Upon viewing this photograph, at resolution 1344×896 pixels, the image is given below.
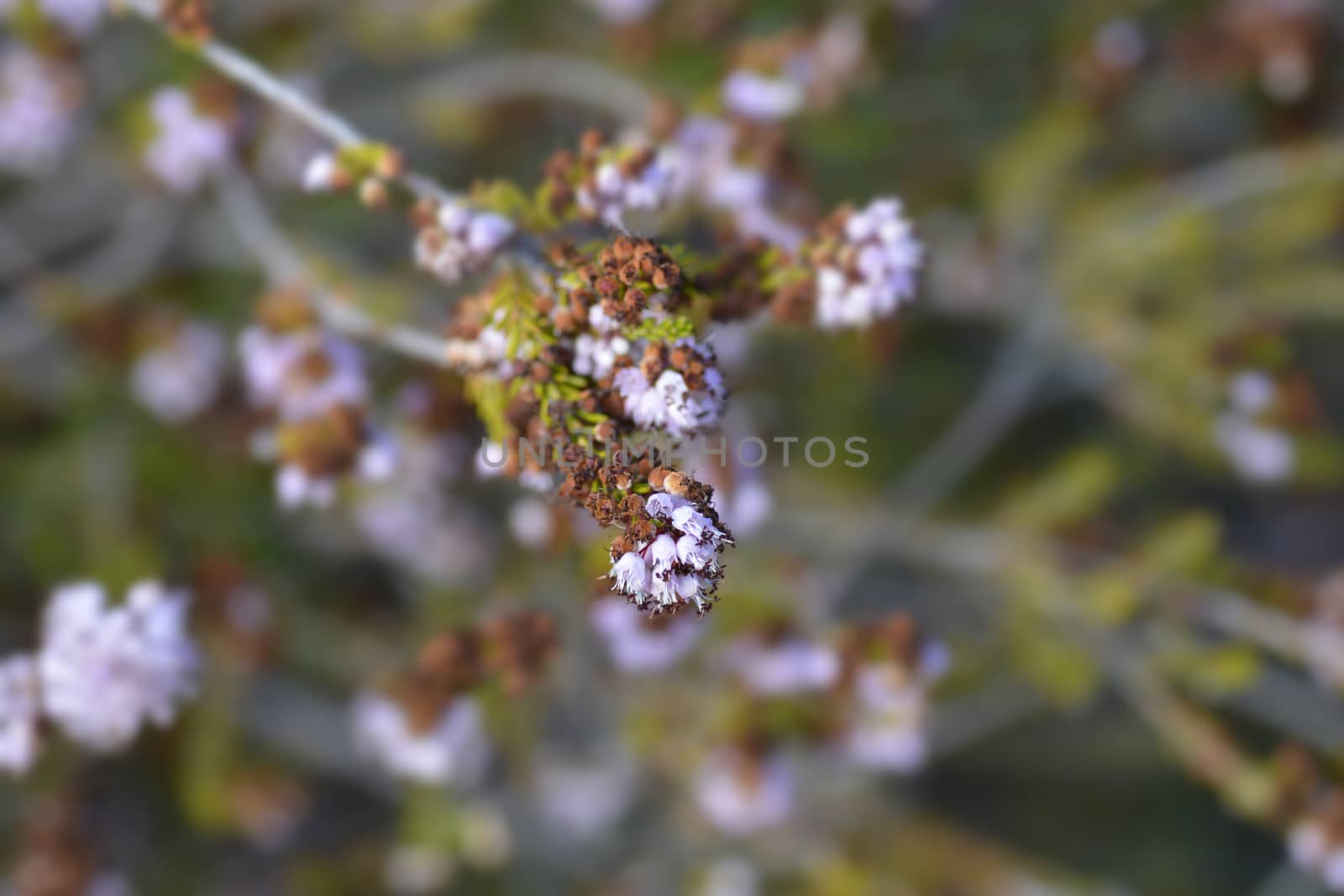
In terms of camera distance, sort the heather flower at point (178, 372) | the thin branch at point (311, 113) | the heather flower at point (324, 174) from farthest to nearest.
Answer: the heather flower at point (178, 372), the heather flower at point (324, 174), the thin branch at point (311, 113)

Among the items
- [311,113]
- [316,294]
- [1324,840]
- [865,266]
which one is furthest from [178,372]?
[1324,840]

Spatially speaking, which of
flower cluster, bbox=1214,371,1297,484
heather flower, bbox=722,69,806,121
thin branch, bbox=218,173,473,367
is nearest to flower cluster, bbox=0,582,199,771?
thin branch, bbox=218,173,473,367

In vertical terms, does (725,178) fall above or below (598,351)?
above

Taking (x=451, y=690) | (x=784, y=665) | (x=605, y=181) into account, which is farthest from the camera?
(x=784, y=665)

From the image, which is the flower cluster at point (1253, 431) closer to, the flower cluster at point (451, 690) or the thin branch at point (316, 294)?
the flower cluster at point (451, 690)

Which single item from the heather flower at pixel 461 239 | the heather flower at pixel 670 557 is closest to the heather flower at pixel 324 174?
the heather flower at pixel 461 239

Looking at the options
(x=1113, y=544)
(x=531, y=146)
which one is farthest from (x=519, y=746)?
(x=531, y=146)

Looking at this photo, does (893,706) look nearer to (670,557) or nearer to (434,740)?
(434,740)
